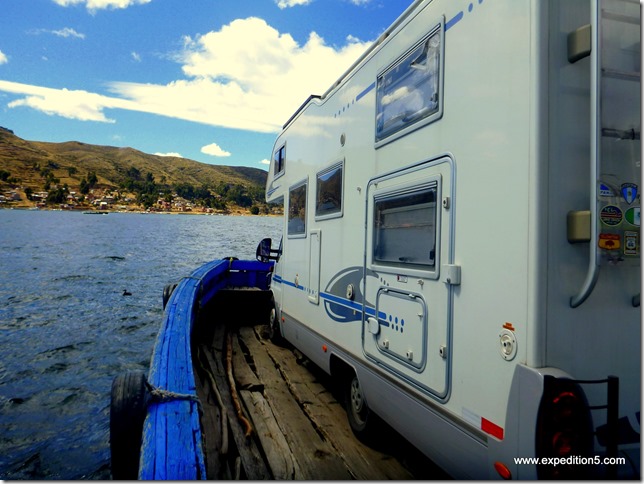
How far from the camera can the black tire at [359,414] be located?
162 inches

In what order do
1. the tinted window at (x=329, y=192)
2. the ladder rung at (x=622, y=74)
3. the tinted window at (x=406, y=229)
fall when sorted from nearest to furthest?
1. the ladder rung at (x=622, y=74)
2. the tinted window at (x=406, y=229)
3. the tinted window at (x=329, y=192)

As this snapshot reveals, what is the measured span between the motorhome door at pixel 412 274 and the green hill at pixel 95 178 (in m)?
127

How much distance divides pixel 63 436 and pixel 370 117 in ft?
20.6

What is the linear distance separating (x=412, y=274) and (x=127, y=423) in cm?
240

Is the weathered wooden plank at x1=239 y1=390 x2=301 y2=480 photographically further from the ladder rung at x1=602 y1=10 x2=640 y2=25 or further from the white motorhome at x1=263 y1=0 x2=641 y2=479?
the ladder rung at x1=602 y1=10 x2=640 y2=25

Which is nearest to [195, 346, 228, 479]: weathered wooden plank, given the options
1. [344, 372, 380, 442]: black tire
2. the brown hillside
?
[344, 372, 380, 442]: black tire

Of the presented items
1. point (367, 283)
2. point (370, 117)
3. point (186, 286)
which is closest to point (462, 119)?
point (370, 117)

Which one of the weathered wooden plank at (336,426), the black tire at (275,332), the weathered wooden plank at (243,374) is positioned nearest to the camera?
the weathered wooden plank at (336,426)

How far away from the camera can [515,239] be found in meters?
2.39

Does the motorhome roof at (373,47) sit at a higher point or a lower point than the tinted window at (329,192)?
higher

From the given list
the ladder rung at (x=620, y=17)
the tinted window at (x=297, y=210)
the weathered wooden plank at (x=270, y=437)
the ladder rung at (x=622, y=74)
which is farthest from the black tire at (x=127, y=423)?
the ladder rung at (x=620, y=17)

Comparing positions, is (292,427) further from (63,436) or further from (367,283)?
(63,436)

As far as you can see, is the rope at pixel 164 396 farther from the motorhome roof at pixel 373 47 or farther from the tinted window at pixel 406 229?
the motorhome roof at pixel 373 47

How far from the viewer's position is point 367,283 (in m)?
4.02
